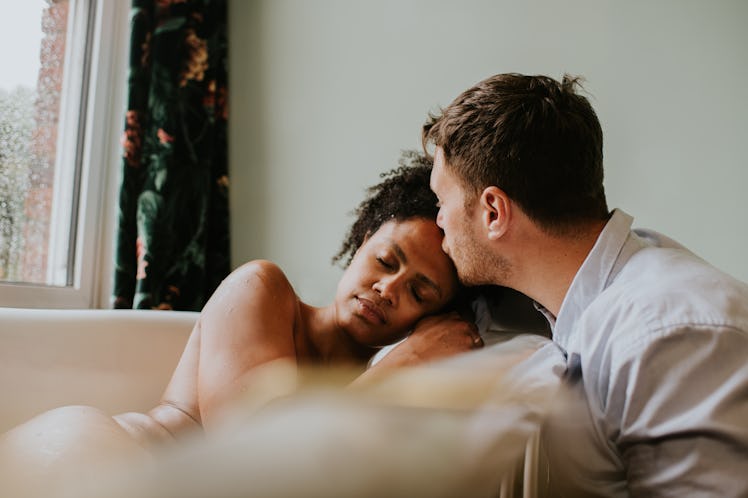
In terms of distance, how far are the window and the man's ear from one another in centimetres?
112

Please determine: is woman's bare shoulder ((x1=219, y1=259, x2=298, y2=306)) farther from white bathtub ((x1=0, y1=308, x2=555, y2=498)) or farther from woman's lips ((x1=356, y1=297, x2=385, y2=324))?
white bathtub ((x1=0, y1=308, x2=555, y2=498))

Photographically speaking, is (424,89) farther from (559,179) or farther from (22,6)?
(22,6)

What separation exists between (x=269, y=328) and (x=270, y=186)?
96 cm

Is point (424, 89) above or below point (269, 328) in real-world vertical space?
above

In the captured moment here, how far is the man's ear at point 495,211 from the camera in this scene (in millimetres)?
990

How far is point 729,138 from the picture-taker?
1.22 metres

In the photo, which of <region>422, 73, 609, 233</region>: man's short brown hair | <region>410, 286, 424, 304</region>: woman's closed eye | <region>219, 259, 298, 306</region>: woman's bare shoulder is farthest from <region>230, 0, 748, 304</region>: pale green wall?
<region>219, 259, 298, 306</region>: woman's bare shoulder

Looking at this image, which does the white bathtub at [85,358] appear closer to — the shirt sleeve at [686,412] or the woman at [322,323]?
the woman at [322,323]

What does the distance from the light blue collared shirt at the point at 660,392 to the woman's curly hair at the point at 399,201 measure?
508 mm

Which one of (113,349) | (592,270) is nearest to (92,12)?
(113,349)

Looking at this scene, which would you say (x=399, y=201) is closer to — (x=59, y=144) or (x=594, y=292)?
(x=594, y=292)

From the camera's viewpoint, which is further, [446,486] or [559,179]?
[559,179]

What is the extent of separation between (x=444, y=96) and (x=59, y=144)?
3.31ft

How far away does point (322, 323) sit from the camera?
119 centimetres
